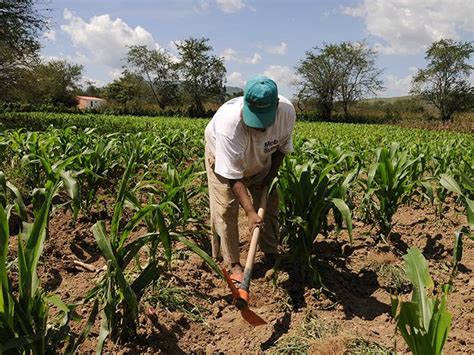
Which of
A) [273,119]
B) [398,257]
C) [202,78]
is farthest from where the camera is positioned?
[202,78]

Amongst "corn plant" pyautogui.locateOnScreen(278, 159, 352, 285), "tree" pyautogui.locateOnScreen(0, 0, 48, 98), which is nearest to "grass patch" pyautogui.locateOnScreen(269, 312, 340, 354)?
"corn plant" pyautogui.locateOnScreen(278, 159, 352, 285)

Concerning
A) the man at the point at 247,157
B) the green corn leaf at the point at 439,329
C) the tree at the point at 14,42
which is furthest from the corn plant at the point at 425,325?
the tree at the point at 14,42

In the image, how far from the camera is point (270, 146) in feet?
9.49

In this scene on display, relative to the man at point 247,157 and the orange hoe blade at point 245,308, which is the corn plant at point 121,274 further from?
the man at point 247,157

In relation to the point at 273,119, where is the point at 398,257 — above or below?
below

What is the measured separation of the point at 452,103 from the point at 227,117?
164 ft

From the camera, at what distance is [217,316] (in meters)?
2.56

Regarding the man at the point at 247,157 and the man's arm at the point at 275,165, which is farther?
the man's arm at the point at 275,165

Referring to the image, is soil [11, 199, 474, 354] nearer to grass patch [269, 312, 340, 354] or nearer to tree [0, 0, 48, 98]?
grass patch [269, 312, 340, 354]

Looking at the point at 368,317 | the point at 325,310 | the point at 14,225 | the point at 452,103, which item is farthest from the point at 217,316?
the point at 452,103

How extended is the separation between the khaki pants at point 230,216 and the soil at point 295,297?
0.65ft

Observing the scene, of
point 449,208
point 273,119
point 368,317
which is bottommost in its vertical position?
point 368,317

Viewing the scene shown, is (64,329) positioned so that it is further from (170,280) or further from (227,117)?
(227,117)

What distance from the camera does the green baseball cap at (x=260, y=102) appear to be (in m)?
2.41
